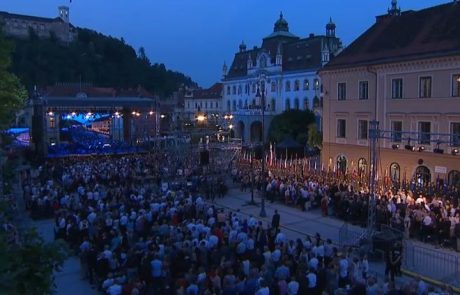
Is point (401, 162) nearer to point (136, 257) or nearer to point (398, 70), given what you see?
point (398, 70)

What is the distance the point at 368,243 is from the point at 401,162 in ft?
46.6

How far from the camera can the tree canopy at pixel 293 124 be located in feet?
185

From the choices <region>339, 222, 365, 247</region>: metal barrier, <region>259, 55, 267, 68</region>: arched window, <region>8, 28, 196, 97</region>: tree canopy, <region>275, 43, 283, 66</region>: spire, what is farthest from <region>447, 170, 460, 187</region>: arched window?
<region>8, 28, 196, 97</region>: tree canopy

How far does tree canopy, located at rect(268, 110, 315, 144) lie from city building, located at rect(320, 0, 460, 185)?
2096cm

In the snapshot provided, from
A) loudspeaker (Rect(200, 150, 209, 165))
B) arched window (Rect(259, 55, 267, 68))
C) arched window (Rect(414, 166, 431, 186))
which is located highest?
arched window (Rect(259, 55, 267, 68))

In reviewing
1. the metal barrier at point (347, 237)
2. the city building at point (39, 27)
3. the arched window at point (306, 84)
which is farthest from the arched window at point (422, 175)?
the city building at point (39, 27)

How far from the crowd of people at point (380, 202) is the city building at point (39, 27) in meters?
115

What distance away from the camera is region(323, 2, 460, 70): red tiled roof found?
2698cm

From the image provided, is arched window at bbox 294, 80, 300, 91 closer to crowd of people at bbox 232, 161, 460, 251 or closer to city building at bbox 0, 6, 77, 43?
crowd of people at bbox 232, 161, 460, 251

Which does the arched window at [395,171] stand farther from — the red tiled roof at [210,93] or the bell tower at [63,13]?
the bell tower at [63,13]

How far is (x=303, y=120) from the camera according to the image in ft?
187

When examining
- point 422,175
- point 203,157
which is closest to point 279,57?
point 203,157

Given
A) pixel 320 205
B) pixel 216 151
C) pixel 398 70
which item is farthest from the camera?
pixel 216 151

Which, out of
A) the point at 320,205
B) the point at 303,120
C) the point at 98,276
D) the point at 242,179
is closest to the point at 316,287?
the point at 98,276
